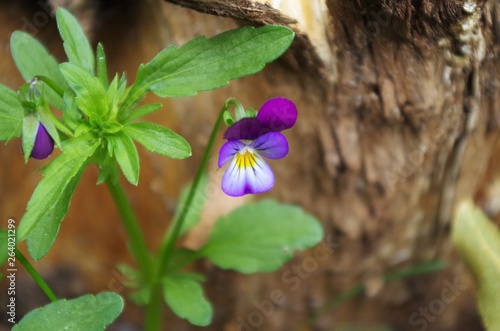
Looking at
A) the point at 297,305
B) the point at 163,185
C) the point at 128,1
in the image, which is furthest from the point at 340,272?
the point at 128,1

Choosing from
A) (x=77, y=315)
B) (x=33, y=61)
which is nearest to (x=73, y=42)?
(x=33, y=61)

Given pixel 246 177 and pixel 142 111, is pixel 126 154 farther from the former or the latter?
pixel 246 177

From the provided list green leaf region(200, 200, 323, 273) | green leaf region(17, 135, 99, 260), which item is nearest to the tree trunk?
green leaf region(200, 200, 323, 273)

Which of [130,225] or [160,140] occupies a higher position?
[160,140]

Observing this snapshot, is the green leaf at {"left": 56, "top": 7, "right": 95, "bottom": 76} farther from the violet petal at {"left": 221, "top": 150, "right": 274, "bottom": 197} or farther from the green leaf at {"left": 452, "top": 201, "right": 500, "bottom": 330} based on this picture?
the green leaf at {"left": 452, "top": 201, "right": 500, "bottom": 330}

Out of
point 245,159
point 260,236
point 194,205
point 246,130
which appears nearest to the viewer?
point 246,130

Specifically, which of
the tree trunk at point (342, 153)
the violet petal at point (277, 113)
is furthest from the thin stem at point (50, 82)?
the violet petal at point (277, 113)
